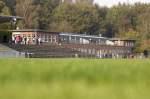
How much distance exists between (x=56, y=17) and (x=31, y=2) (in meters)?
5.16

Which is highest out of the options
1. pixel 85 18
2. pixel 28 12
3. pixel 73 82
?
pixel 28 12

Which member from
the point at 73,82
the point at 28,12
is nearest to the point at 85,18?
the point at 28,12

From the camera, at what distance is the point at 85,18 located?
264 ft

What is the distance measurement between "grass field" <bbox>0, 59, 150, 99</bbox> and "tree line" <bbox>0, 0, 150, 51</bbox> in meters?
66.1

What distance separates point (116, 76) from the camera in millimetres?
1383

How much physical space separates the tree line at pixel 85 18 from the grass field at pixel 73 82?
6610 cm

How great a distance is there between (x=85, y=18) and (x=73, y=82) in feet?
260

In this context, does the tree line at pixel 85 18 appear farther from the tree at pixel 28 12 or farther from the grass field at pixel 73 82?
the grass field at pixel 73 82

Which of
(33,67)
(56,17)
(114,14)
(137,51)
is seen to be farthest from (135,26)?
(33,67)

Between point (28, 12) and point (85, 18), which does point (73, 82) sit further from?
point (85, 18)

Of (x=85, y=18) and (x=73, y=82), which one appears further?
(x=85, y=18)

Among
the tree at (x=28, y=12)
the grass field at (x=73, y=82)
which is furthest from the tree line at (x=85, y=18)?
the grass field at (x=73, y=82)

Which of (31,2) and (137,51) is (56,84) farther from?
(31,2)

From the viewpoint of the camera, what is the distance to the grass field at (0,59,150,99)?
1132mm
